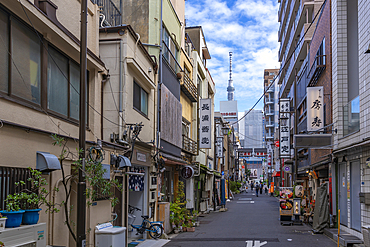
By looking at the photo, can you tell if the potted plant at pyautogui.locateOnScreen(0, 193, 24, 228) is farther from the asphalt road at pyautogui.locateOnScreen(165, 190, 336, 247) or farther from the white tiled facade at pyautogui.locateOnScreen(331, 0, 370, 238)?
the white tiled facade at pyautogui.locateOnScreen(331, 0, 370, 238)

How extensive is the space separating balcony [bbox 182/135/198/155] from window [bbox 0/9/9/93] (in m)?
17.5

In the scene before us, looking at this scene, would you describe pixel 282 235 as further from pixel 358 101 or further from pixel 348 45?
pixel 348 45

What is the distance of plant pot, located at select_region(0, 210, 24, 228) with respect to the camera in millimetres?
6262

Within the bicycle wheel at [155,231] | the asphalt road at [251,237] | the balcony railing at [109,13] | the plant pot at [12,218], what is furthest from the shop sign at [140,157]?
the plant pot at [12,218]

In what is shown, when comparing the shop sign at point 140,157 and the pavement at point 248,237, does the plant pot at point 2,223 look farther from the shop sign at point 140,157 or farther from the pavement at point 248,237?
the pavement at point 248,237

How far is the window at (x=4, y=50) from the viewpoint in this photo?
7.20 meters

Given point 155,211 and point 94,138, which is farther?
point 155,211

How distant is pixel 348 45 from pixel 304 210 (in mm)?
10286

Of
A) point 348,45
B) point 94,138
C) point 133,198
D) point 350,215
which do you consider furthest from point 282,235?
point 94,138

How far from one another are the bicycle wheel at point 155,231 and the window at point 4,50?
31.6ft

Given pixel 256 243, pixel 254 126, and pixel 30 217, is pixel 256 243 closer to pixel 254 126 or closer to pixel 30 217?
pixel 30 217

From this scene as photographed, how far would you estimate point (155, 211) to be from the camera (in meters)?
17.2

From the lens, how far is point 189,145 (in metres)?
26.4

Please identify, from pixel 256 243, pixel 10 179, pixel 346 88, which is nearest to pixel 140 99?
pixel 256 243
